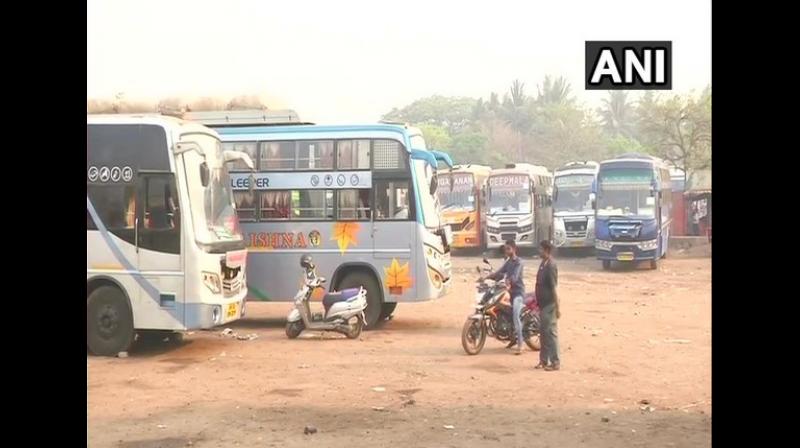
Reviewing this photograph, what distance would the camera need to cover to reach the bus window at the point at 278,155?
1003 centimetres

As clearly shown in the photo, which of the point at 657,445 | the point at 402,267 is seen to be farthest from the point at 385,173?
the point at 657,445

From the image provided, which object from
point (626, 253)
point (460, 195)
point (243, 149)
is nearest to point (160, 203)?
point (243, 149)

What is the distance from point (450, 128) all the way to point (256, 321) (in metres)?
3.35

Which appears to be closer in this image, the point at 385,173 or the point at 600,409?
the point at 600,409

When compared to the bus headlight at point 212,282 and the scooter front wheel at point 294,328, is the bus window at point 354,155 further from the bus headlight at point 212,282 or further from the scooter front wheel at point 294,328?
the bus headlight at point 212,282

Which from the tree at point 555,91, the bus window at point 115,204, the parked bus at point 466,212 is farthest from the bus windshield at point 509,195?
the bus window at point 115,204

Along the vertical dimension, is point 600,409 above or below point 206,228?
below

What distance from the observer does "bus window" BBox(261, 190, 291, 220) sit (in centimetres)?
1005

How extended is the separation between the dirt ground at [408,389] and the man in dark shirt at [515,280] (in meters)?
0.32

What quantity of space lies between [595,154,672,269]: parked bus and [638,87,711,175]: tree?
0.39m

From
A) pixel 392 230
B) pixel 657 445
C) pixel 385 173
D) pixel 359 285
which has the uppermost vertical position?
pixel 385 173
